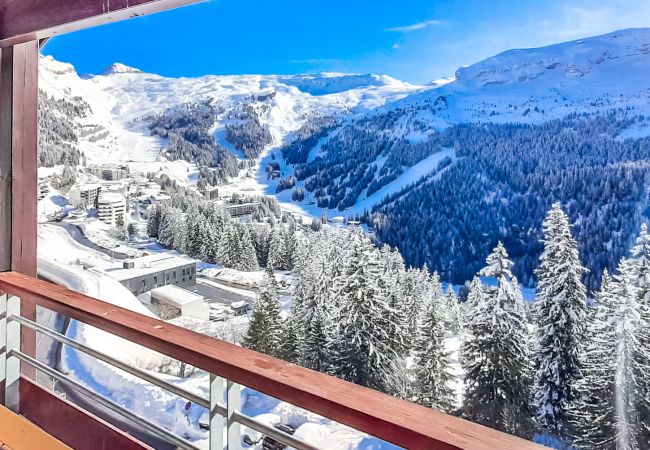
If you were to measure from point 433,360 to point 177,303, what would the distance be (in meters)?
1.53

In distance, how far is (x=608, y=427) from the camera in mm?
1781

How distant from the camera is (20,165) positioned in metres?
2.04

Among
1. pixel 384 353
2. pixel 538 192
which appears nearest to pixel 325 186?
pixel 384 353

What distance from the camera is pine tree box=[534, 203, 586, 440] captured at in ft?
6.09

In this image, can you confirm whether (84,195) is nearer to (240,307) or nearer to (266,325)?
(240,307)

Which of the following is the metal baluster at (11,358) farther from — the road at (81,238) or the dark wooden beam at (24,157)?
the road at (81,238)

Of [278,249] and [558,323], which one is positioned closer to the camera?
[558,323]

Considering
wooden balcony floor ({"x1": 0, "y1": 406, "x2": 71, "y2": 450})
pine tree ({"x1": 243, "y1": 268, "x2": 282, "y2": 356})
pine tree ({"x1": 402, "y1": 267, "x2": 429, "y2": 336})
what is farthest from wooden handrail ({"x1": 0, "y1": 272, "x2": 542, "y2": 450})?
pine tree ({"x1": 402, "y1": 267, "x2": 429, "y2": 336})

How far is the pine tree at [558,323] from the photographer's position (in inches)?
73.1

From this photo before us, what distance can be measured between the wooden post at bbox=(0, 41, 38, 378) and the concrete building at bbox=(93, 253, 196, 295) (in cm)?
82

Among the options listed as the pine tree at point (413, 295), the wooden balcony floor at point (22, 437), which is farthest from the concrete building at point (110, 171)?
the pine tree at point (413, 295)

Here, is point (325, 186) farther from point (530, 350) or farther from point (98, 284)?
point (98, 284)

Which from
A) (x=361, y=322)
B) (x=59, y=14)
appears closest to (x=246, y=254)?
(x=361, y=322)

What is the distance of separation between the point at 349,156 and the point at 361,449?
147 centimetres
